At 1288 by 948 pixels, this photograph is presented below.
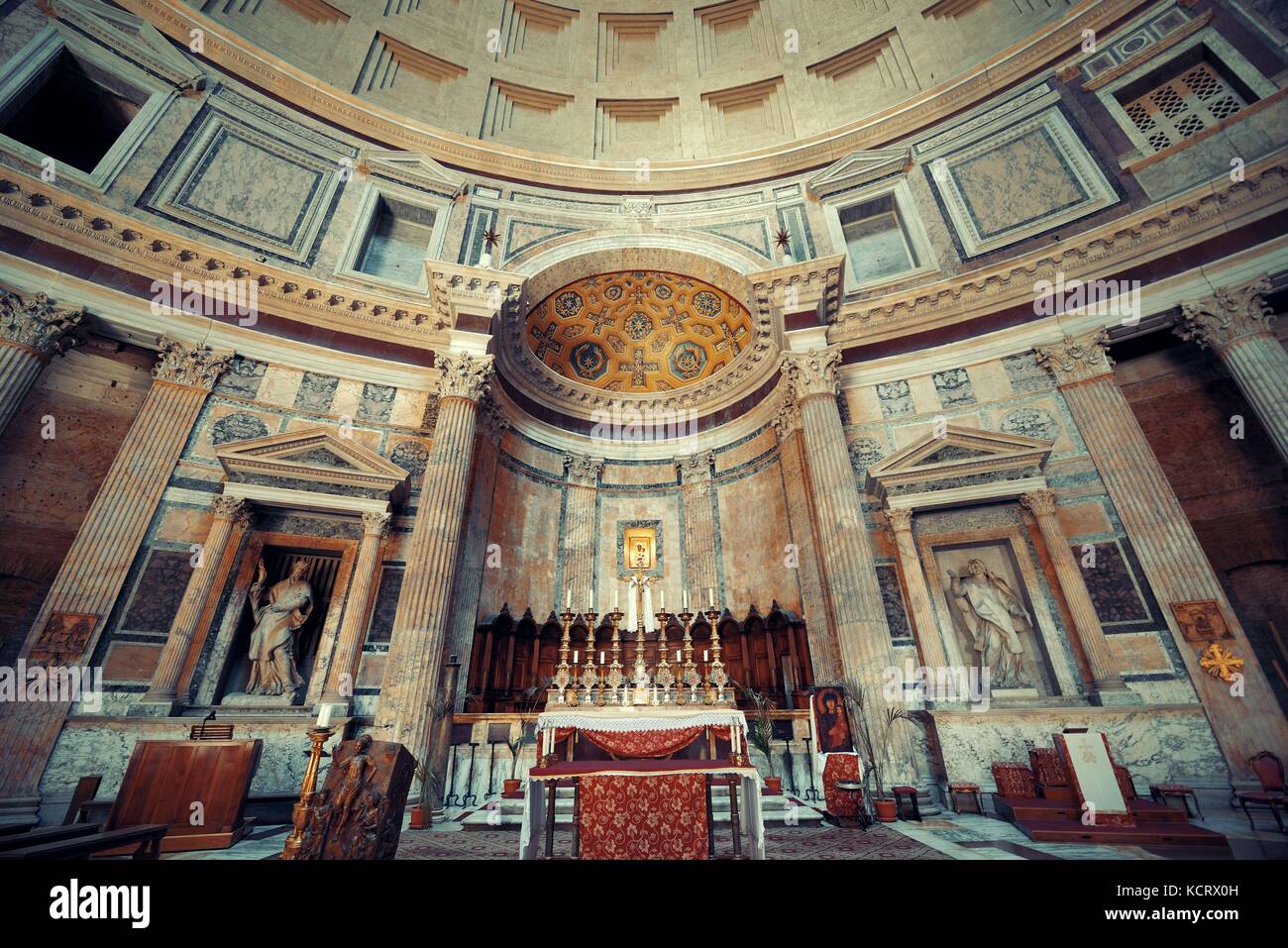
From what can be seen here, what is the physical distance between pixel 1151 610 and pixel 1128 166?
8.96 meters

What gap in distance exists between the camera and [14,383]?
26.9 ft

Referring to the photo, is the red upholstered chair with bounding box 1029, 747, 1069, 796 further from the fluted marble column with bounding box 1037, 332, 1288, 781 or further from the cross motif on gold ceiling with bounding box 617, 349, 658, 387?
the cross motif on gold ceiling with bounding box 617, 349, 658, 387

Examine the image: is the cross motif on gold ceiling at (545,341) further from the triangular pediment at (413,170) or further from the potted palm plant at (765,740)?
the potted palm plant at (765,740)

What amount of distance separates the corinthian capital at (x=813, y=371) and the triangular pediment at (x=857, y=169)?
620 centimetres

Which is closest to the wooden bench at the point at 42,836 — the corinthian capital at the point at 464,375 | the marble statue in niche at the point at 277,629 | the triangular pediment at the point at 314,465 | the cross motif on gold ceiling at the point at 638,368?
the marble statue in niche at the point at 277,629

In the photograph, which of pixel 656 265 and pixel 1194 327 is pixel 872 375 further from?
pixel 656 265

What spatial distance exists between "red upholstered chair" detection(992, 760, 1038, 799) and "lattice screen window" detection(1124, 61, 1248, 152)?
12371mm

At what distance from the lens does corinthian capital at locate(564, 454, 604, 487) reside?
1412cm

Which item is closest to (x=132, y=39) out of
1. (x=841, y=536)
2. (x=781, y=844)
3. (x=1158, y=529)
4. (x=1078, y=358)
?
(x=841, y=536)

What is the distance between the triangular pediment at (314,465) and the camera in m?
9.08

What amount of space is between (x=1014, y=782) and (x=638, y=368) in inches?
490

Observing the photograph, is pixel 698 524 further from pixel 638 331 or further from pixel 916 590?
pixel 638 331

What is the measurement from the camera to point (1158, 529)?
8.27 meters
